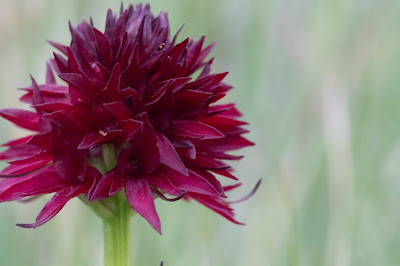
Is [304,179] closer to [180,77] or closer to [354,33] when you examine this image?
[354,33]

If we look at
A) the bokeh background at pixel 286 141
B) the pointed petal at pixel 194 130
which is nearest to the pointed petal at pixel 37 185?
the pointed petal at pixel 194 130

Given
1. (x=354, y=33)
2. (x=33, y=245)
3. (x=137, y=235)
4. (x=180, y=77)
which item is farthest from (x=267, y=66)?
(x=180, y=77)

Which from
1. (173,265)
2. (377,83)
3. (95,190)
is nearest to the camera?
(95,190)

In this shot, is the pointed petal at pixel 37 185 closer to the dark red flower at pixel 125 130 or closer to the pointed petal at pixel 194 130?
the dark red flower at pixel 125 130

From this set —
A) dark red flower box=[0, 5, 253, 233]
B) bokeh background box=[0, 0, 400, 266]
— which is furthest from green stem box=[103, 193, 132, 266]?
bokeh background box=[0, 0, 400, 266]

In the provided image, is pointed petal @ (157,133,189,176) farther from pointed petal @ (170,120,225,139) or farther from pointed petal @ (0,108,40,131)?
pointed petal @ (0,108,40,131)

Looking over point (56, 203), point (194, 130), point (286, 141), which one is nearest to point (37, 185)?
point (56, 203)
